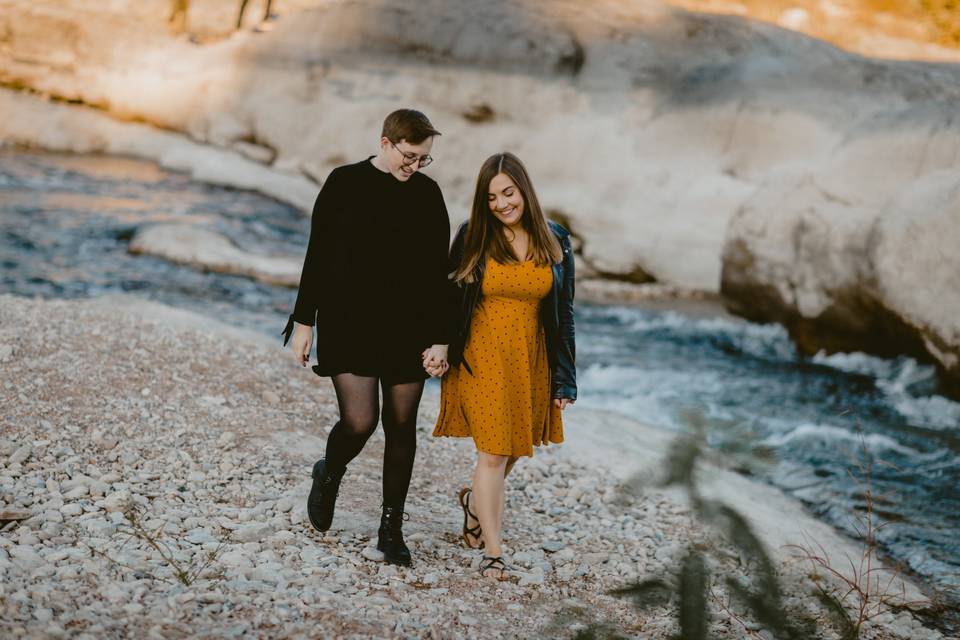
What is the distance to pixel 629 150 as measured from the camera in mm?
15922

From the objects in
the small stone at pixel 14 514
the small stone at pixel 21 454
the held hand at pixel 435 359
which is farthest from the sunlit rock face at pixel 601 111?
the small stone at pixel 14 514

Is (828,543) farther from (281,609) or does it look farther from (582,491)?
(281,609)

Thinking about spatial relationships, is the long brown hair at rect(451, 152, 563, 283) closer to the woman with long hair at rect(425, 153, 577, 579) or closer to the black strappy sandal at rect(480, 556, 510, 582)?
the woman with long hair at rect(425, 153, 577, 579)

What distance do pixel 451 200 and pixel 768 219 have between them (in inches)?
300

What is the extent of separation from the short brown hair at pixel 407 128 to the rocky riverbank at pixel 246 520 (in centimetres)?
195

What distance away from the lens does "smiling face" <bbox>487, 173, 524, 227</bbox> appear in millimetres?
4250

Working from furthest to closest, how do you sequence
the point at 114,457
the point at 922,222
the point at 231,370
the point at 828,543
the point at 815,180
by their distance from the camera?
the point at 815,180 → the point at 922,222 → the point at 231,370 → the point at 828,543 → the point at 114,457

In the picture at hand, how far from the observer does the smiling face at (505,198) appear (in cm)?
425

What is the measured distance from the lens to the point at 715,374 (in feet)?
35.0

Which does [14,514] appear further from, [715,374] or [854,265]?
[854,265]

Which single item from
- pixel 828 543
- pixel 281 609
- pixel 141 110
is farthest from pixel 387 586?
pixel 141 110

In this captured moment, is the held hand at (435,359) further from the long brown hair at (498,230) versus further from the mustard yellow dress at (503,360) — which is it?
the long brown hair at (498,230)

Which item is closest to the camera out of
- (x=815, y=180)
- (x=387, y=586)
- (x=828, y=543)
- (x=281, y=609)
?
(x=281, y=609)

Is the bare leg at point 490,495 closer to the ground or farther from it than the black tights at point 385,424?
closer to the ground
